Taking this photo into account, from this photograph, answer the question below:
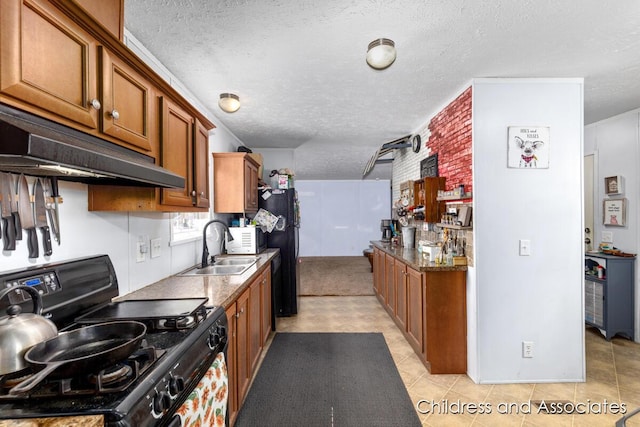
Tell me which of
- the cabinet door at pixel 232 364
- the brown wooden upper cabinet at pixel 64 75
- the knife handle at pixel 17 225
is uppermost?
the brown wooden upper cabinet at pixel 64 75

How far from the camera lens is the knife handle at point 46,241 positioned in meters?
1.29

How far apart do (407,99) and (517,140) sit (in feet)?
3.36

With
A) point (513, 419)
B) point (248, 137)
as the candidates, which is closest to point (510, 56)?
point (513, 419)

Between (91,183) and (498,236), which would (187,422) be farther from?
(498,236)

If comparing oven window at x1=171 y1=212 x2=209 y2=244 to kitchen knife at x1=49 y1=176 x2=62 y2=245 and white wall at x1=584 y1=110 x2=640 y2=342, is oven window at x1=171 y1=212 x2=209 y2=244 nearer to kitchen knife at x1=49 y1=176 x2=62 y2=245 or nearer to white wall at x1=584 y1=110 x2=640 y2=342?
kitchen knife at x1=49 y1=176 x2=62 y2=245

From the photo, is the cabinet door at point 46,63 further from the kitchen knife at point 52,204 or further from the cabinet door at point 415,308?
the cabinet door at point 415,308

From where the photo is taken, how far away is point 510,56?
2.12 m

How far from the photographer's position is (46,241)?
1.30 m

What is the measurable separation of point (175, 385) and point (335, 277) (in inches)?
216

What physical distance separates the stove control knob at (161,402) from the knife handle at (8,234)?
33.6 inches

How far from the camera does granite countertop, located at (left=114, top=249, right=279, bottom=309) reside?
5.75 ft

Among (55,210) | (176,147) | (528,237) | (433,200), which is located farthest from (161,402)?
(433,200)

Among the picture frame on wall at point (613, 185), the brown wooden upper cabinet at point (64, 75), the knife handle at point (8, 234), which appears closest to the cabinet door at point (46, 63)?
the brown wooden upper cabinet at point (64, 75)

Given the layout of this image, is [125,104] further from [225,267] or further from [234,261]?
[234,261]
